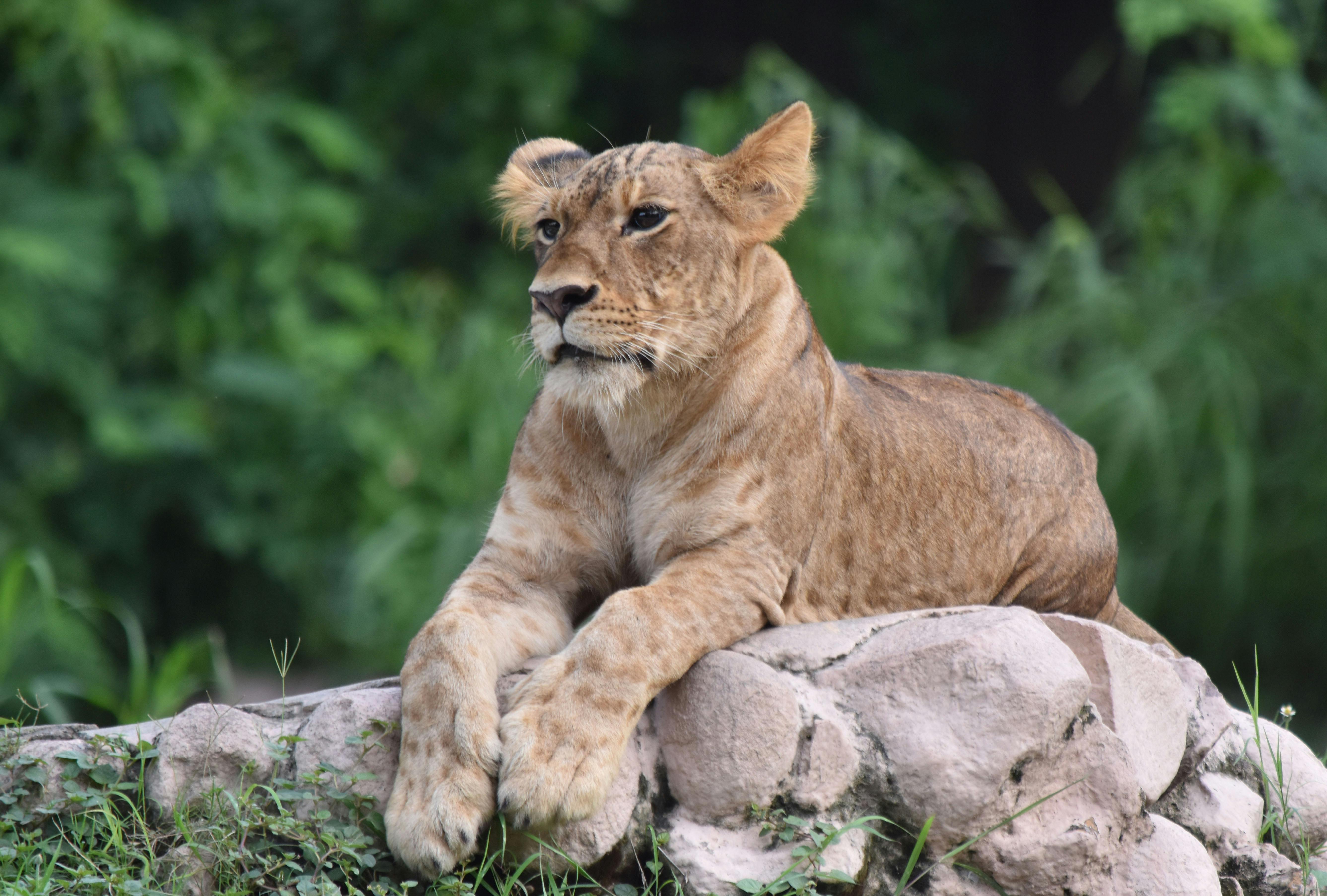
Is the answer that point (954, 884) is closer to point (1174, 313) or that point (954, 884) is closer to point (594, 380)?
point (594, 380)

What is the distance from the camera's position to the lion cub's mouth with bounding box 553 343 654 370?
3.58 m

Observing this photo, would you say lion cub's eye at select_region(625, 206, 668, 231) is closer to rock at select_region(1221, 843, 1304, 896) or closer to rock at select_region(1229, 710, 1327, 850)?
rock at select_region(1229, 710, 1327, 850)

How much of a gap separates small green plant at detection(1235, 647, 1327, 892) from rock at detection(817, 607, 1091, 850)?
730 millimetres

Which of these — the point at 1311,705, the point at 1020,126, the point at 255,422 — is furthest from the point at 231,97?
the point at 1311,705

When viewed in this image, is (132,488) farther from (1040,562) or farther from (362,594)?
(1040,562)

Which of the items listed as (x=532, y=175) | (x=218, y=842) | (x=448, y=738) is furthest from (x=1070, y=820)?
(x=532, y=175)

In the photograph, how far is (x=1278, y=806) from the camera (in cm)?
394

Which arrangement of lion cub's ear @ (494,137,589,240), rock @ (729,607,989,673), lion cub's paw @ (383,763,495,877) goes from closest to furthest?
lion cub's paw @ (383,763,495,877) < rock @ (729,607,989,673) < lion cub's ear @ (494,137,589,240)

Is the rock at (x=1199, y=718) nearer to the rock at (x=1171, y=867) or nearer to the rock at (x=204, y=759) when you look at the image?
the rock at (x=1171, y=867)

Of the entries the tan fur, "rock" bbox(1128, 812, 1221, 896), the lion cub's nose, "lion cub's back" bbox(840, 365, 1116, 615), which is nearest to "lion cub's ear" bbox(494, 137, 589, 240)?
the tan fur

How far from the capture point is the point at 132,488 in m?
9.48

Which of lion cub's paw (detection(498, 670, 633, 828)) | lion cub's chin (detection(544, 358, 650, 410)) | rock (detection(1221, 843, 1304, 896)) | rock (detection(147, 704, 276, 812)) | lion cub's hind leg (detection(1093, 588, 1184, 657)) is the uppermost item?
lion cub's chin (detection(544, 358, 650, 410))

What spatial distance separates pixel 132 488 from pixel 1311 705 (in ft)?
23.4

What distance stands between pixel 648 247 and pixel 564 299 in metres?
0.28
